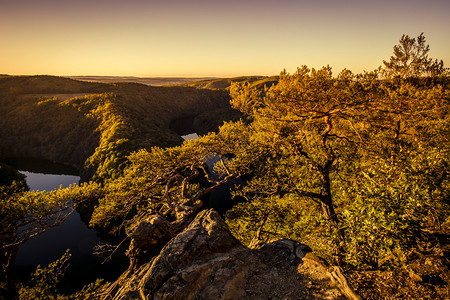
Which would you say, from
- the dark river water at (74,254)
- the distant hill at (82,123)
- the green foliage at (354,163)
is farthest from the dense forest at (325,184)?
the distant hill at (82,123)

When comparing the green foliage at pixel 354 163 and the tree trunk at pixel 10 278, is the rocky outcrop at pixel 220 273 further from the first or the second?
the tree trunk at pixel 10 278

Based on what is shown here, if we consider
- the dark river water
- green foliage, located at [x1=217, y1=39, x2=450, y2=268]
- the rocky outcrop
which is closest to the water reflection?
the dark river water

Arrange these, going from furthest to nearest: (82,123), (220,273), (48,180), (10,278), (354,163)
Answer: (82,123), (48,180), (354,163), (10,278), (220,273)

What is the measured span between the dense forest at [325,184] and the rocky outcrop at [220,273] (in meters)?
1.96

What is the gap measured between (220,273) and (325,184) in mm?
11170

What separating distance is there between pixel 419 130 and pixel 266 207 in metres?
19.3

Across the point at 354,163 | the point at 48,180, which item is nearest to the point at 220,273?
the point at 354,163

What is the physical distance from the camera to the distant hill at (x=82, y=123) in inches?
2104

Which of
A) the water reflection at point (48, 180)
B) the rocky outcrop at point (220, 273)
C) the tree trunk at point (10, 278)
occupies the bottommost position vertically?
the water reflection at point (48, 180)

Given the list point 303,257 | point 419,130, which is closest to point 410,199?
point 303,257

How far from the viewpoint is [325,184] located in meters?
15.5

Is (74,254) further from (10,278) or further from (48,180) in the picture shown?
(48,180)

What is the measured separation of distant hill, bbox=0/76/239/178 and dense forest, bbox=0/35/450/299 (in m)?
22.9

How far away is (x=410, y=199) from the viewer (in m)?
6.63
